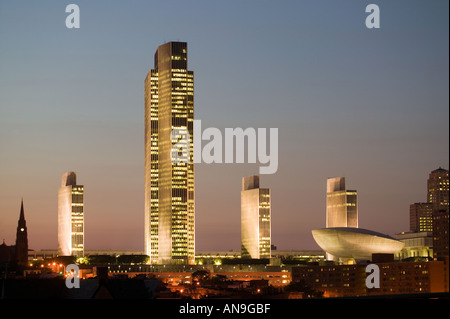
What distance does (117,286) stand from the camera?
176 ft

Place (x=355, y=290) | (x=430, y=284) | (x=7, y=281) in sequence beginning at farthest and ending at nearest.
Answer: (x=355, y=290) < (x=430, y=284) < (x=7, y=281)
